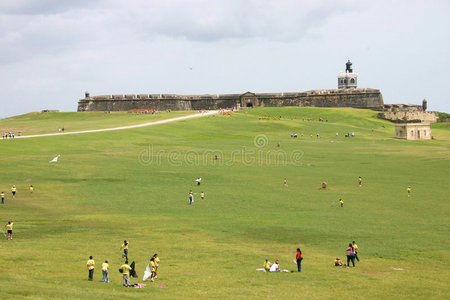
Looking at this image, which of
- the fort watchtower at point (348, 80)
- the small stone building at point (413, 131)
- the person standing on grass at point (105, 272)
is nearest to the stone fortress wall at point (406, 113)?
the small stone building at point (413, 131)

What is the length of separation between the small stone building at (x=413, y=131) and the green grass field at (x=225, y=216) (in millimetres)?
9440

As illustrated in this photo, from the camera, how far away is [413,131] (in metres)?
86.8

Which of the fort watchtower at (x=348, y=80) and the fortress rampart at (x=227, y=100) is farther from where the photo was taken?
the fort watchtower at (x=348, y=80)

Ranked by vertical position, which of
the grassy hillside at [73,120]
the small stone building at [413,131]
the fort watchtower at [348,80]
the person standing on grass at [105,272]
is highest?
the fort watchtower at [348,80]

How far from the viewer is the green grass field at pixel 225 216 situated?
2048 cm

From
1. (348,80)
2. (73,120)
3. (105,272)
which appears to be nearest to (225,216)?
(105,272)

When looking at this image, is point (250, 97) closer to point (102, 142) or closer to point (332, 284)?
point (102, 142)

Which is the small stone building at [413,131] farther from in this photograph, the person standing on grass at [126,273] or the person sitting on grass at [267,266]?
the person standing on grass at [126,273]

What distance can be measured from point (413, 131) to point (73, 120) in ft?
209

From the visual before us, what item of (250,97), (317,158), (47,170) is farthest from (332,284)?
(250,97)

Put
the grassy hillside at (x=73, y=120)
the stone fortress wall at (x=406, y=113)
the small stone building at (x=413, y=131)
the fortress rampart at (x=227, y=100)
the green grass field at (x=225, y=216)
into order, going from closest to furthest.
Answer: the green grass field at (x=225, y=216), the small stone building at (x=413, y=131), the grassy hillside at (x=73, y=120), the stone fortress wall at (x=406, y=113), the fortress rampart at (x=227, y=100)

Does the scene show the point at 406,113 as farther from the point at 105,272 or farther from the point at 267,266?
the point at 105,272

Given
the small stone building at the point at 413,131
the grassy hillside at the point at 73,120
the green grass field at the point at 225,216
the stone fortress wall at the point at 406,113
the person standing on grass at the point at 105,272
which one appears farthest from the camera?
the stone fortress wall at the point at 406,113

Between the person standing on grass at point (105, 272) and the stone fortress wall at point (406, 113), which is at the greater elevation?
the stone fortress wall at point (406, 113)
